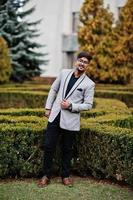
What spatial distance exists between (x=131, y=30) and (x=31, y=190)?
16153 mm

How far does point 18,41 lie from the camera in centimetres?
2428

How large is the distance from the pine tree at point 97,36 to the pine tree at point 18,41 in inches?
114

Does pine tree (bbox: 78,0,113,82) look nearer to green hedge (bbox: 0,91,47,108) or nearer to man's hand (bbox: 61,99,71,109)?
green hedge (bbox: 0,91,47,108)

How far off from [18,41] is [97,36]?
162 inches

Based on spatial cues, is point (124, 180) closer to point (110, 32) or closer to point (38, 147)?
point (38, 147)

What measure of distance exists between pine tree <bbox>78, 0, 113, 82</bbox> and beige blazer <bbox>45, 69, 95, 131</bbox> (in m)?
15.2

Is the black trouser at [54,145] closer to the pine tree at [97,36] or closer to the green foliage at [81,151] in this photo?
the green foliage at [81,151]

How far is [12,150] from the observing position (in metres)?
6.91

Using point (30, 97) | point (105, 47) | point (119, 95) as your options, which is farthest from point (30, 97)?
point (105, 47)

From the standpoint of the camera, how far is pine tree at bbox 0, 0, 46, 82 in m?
24.0

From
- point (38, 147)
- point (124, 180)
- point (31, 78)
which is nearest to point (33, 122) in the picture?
point (38, 147)

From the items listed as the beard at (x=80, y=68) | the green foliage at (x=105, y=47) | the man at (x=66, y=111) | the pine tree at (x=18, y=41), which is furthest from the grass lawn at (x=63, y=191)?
the pine tree at (x=18, y=41)

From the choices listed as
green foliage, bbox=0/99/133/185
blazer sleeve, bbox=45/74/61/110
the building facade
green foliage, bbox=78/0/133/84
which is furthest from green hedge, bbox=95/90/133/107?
the building facade

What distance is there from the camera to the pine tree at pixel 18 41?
24.0 metres
